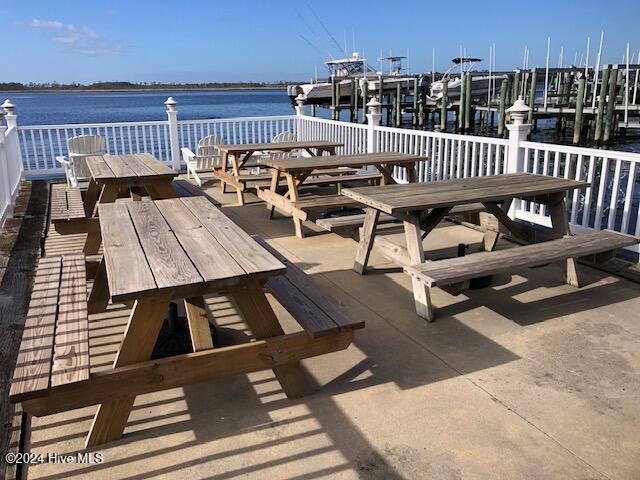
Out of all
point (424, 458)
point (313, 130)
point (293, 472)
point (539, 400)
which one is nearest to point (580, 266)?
point (539, 400)

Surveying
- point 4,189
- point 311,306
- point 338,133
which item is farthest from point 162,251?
point 338,133

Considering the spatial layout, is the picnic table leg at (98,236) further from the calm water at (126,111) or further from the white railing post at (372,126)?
the calm water at (126,111)

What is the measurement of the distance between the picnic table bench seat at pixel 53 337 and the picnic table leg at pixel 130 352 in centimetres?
17

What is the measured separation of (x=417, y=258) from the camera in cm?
348

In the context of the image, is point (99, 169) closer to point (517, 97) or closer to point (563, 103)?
point (517, 97)

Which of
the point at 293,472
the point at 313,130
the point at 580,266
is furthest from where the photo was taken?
the point at 313,130

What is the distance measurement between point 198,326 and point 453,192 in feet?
7.00

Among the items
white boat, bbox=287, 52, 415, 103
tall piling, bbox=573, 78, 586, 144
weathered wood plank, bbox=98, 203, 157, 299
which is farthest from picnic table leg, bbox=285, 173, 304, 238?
white boat, bbox=287, 52, 415, 103

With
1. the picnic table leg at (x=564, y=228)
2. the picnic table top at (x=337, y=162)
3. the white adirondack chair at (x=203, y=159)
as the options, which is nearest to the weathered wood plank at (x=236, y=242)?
the picnic table top at (x=337, y=162)

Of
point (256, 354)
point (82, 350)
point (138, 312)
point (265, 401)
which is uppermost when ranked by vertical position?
point (138, 312)

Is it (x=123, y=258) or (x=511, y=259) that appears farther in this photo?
(x=511, y=259)

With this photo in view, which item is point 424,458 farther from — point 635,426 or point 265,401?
point 635,426

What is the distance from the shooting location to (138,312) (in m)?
2.12

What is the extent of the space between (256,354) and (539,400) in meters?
1.33
